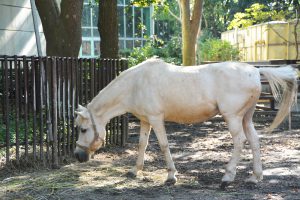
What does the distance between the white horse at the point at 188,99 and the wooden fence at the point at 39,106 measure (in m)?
1.02

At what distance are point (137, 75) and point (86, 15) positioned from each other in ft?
98.8

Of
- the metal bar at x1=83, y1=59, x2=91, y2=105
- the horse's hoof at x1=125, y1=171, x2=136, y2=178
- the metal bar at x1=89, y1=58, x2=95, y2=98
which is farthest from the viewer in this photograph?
the metal bar at x1=89, y1=58, x2=95, y2=98

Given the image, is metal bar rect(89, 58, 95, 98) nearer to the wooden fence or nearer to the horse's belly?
the wooden fence

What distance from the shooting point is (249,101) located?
21.9ft

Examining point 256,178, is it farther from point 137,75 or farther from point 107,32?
point 107,32

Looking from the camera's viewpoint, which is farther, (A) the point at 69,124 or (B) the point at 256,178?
(A) the point at 69,124

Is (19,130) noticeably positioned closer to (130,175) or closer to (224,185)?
(130,175)

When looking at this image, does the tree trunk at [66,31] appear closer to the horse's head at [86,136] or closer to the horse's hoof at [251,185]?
the horse's head at [86,136]

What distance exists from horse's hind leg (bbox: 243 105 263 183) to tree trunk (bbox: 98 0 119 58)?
5.11 m

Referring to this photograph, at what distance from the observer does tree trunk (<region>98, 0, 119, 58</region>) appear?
11102 mm

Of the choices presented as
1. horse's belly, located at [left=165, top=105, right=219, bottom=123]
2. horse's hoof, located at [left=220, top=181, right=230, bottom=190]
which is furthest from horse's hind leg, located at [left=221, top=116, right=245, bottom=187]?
horse's belly, located at [left=165, top=105, right=219, bottom=123]

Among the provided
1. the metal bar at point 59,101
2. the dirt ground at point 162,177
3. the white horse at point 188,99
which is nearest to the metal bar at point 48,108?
the metal bar at point 59,101

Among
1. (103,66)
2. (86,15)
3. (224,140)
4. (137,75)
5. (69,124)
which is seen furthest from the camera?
(86,15)

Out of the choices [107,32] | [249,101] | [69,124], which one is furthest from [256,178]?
[107,32]
